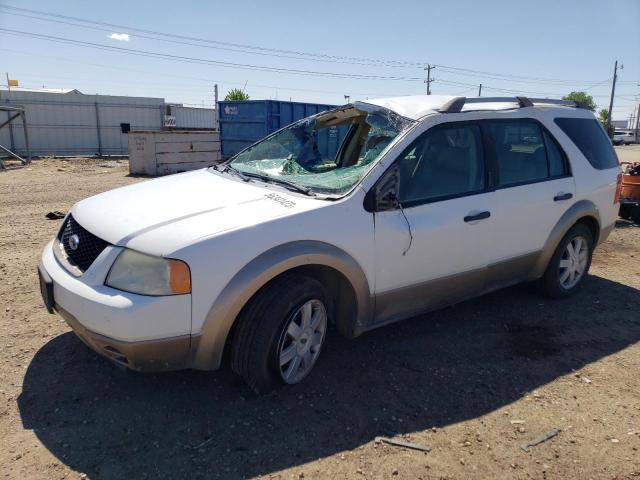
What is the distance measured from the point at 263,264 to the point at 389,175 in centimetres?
104

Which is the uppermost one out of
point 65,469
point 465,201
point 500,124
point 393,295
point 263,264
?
point 500,124

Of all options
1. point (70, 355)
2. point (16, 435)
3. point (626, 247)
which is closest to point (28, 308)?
point (70, 355)

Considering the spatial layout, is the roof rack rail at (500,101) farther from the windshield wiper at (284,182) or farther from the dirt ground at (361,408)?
the dirt ground at (361,408)

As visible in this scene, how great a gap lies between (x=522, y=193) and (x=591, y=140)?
133 centimetres

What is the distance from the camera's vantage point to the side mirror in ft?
10.2

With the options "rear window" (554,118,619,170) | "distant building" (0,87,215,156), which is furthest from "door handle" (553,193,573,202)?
"distant building" (0,87,215,156)

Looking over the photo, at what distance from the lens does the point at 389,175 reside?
320cm

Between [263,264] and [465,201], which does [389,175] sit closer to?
[465,201]

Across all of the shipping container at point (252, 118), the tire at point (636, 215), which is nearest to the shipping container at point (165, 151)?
the shipping container at point (252, 118)

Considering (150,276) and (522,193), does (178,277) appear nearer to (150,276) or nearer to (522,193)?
(150,276)

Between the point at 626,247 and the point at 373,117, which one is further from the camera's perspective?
the point at 626,247

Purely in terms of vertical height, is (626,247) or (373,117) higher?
(373,117)

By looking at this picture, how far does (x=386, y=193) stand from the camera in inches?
125

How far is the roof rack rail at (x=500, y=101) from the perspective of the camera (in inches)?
143
